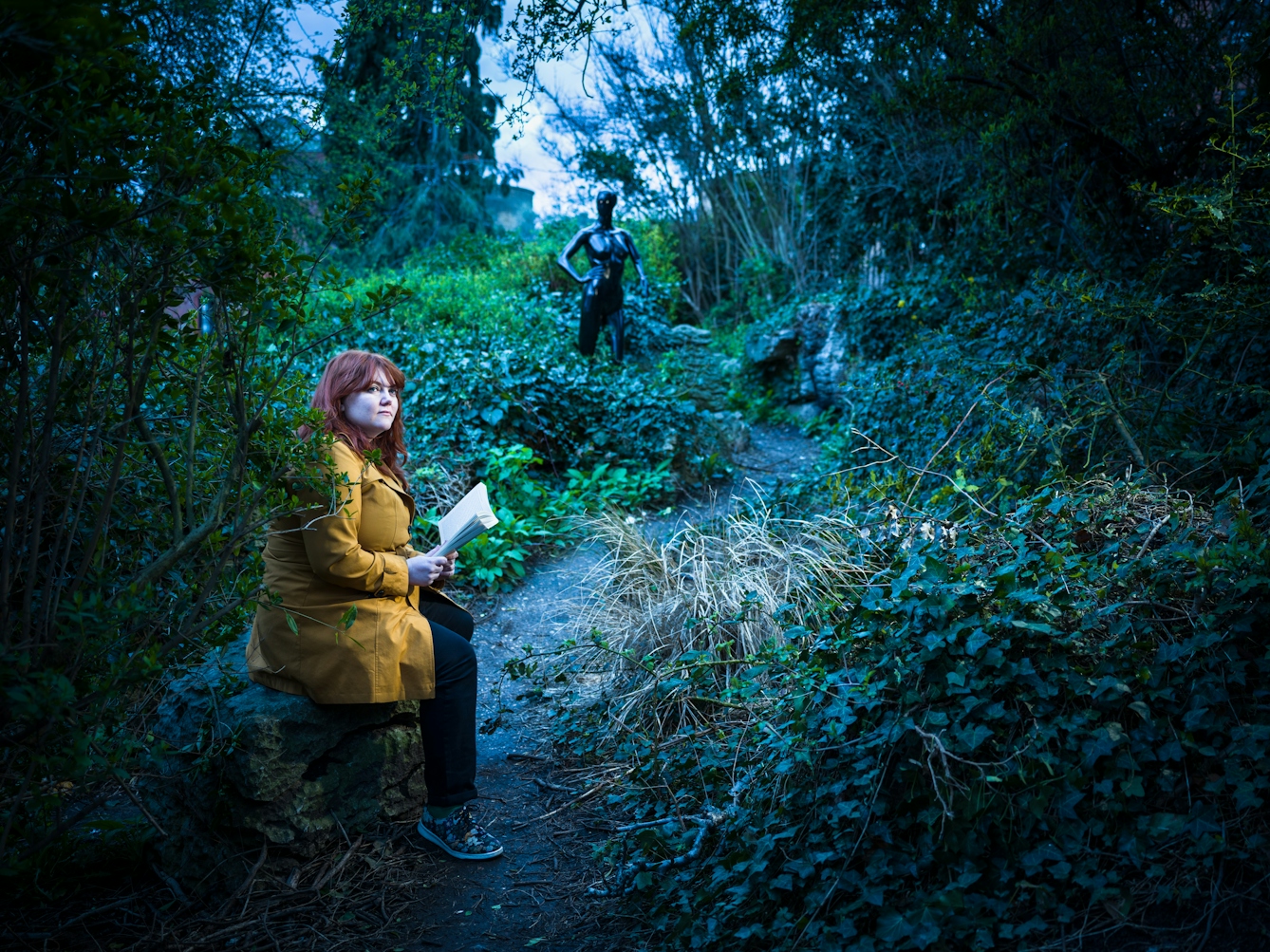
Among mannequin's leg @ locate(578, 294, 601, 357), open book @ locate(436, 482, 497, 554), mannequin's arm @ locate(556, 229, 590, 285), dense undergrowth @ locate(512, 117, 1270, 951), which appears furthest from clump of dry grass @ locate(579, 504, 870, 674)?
mannequin's arm @ locate(556, 229, 590, 285)

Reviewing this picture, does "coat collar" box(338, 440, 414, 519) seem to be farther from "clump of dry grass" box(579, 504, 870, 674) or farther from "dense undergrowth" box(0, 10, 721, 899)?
"clump of dry grass" box(579, 504, 870, 674)

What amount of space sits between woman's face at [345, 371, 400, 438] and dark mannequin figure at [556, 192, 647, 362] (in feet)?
23.2

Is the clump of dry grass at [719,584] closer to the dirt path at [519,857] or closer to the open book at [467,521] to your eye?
the dirt path at [519,857]

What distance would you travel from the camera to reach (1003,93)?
5.34 m

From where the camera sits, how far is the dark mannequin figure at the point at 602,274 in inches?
382

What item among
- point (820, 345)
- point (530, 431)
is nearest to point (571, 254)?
point (530, 431)

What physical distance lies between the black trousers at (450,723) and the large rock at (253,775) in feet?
0.68

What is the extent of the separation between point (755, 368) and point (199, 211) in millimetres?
10289

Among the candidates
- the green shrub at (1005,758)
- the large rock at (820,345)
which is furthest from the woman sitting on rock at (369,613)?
the large rock at (820,345)

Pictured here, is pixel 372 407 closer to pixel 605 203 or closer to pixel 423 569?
pixel 423 569

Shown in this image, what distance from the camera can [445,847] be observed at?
9.36 ft

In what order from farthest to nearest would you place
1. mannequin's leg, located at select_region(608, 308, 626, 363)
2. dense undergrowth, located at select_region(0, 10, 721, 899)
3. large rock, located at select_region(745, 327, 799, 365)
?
large rock, located at select_region(745, 327, 799, 365) → mannequin's leg, located at select_region(608, 308, 626, 363) → dense undergrowth, located at select_region(0, 10, 721, 899)

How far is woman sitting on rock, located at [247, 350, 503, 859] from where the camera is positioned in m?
2.59

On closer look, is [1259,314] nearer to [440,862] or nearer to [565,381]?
[440,862]
